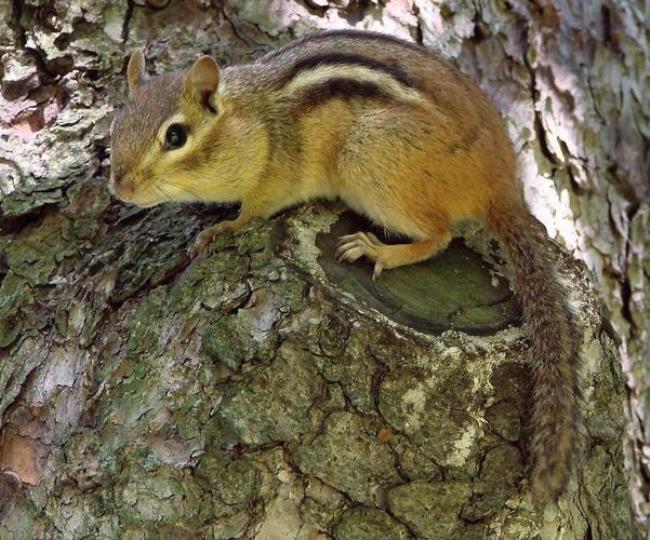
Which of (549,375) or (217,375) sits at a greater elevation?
(549,375)

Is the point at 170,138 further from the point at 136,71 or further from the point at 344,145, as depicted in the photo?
the point at 344,145

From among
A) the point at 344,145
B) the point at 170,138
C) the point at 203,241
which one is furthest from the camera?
the point at 344,145

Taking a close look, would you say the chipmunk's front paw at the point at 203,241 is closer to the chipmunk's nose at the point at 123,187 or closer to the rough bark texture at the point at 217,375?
the rough bark texture at the point at 217,375

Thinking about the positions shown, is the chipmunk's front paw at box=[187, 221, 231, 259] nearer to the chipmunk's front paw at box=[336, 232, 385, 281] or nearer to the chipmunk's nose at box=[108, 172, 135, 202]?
the chipmunk's nose at box=[108, 172, 135, 202]

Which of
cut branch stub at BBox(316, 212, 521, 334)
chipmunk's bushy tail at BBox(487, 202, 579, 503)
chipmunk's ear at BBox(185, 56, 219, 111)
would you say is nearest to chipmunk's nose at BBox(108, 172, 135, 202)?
chipmunk's ear at BBox(185, 56, 219, 111)

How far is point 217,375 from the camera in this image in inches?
100

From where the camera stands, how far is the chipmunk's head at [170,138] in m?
3.01

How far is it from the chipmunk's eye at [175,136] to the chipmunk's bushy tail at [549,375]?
1.29m

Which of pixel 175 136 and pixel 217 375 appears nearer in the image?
pixel 217 375

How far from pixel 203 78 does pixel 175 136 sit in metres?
0.23

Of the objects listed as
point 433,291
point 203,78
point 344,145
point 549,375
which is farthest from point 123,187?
point 549,375

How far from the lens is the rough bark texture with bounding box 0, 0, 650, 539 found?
8.14 feet

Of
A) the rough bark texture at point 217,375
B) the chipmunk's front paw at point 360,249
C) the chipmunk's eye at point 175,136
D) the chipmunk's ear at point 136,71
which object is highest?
the chipmunk's ear at point 136,71

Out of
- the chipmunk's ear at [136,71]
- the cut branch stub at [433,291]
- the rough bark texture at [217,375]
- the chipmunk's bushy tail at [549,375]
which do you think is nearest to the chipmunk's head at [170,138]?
the chipmunk's ear at [136,71]
